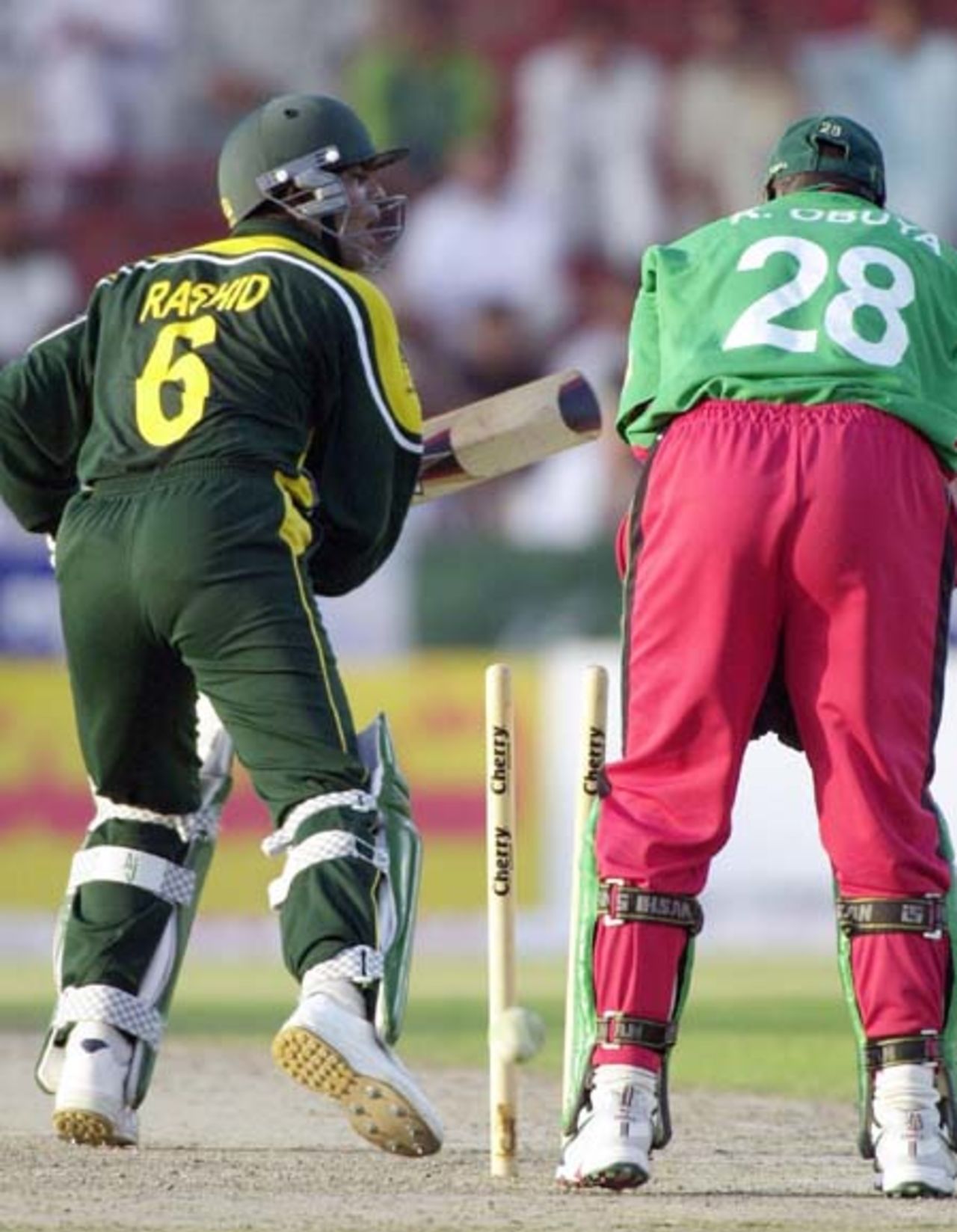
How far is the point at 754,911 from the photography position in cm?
1307

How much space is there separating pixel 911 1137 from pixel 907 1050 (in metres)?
0.15

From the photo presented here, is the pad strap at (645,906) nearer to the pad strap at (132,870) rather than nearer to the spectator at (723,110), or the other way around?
the pad strap at (132,870)

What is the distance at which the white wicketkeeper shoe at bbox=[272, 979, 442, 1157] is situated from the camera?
502 centimetres

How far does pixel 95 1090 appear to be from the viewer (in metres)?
5.77

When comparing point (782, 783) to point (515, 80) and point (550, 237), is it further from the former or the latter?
point (515, 80)

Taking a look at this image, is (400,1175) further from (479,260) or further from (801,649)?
(479,260)

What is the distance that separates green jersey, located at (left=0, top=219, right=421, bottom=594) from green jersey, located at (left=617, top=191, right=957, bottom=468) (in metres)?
0.53

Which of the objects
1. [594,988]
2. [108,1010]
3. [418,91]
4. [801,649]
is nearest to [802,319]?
[801,649]

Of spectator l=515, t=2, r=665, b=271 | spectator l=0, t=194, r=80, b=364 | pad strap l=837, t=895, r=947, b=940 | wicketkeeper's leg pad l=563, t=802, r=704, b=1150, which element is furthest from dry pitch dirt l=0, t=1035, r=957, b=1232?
spectator l=515, t=2, r=665, b=271

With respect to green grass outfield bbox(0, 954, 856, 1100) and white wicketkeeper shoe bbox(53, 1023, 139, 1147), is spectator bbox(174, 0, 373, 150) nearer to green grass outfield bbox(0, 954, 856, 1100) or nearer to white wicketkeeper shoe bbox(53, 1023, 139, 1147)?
green grass outfield bbox(0, 954, 856, 1100)

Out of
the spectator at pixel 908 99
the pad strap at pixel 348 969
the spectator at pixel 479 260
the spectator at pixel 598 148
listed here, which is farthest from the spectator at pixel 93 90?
the pad strap at pixel 348 969

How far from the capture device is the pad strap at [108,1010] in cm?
589

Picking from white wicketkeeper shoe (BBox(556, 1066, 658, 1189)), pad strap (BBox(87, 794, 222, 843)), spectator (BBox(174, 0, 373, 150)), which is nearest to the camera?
white wicketkeeper shoe (BBox(556, 1066, 658, 1189))

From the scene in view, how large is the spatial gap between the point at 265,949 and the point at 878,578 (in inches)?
316
